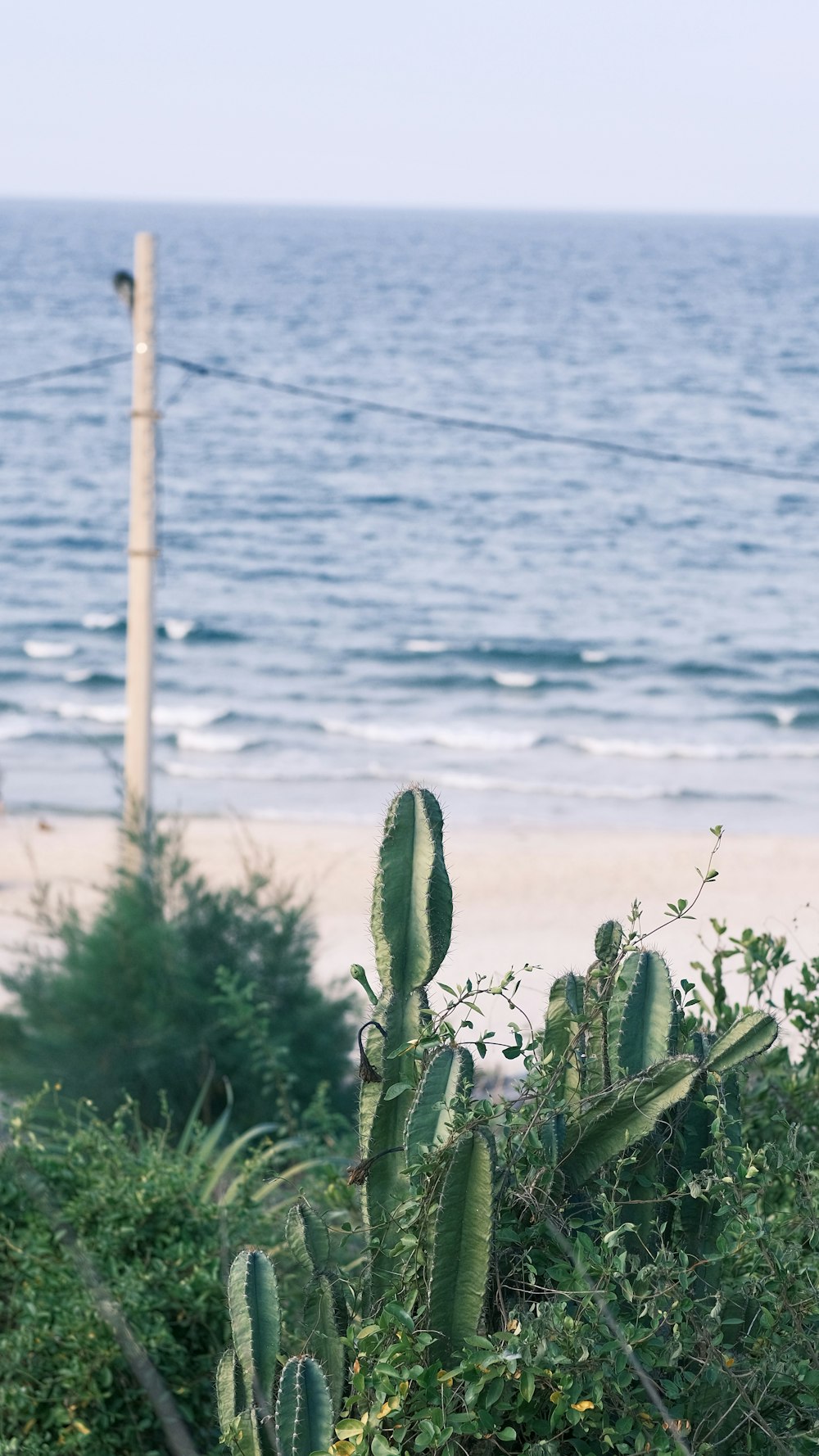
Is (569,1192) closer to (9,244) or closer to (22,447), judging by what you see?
(22,447)

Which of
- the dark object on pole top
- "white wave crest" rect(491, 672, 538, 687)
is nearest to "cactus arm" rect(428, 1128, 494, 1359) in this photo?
the dark object on pole top

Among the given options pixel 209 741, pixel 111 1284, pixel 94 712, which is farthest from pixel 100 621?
pixel 111 1284

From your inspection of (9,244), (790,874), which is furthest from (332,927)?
(9,244)

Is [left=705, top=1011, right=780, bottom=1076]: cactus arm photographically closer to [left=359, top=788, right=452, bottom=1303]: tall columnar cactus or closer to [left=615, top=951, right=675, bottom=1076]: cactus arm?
[left=615, top=951, right=675, bottom=1076]: cactus arm

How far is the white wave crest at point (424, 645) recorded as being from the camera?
22.8 meters

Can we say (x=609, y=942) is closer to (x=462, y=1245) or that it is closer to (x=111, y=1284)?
(x=462, y=1245)

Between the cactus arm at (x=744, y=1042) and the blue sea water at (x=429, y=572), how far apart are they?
10431 mm

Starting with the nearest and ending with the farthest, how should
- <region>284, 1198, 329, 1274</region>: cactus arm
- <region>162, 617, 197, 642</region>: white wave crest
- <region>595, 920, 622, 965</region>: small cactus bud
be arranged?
<region>284, 1198, 329, 1274</region>: cactus arm
<region>595, 920, 622, 965</region>: small cactus bud
<region>162, 617, 197, 642</region>: white wave crest

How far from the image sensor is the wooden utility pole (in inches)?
313

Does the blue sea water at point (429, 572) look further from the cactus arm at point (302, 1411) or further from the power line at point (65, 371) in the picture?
the cactus arm at point (302, 1411)

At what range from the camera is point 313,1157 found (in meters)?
4.86

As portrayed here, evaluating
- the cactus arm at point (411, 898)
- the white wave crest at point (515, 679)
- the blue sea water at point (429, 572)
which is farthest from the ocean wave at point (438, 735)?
the cactus arm at point (411, 898)

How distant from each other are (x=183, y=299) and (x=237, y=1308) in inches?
2800

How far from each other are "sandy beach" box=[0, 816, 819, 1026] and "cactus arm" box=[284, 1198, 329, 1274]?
22.4 feet
